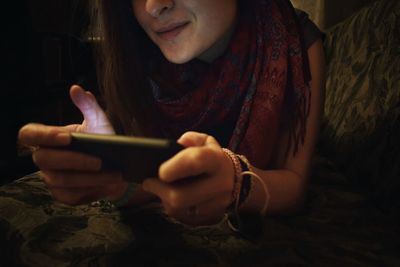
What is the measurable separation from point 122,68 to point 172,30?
174mm

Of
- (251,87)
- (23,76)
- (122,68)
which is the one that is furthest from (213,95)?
(23,76)

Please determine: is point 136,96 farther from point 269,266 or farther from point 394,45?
point 394,45

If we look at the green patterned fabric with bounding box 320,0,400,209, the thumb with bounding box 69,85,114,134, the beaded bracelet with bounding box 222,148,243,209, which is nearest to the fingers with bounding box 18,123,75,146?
the thumb with bounding box 69,85,114,134

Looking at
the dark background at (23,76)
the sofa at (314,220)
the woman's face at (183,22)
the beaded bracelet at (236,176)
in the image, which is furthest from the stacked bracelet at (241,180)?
the dark background at (23,76)

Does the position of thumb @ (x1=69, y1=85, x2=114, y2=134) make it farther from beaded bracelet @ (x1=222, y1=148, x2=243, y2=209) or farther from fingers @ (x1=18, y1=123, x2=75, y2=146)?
beaded bracelet @ (x1=222, y1=148, x2=243, y2=209)

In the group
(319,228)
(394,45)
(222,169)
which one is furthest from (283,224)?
(394,45)

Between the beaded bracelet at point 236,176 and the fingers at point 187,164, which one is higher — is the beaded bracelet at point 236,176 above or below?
below

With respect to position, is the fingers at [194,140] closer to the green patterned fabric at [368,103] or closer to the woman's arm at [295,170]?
the woman's arm at [295,170]

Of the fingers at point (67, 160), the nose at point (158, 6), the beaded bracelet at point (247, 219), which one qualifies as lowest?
the beaded bracelet at point (247, 219)

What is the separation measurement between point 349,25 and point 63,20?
2278 mm

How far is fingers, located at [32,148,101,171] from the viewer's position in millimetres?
501

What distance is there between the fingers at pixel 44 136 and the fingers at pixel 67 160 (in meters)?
0.02

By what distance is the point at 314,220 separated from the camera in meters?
0.73

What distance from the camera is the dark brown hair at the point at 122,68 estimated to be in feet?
2.81
